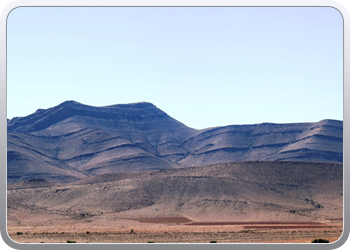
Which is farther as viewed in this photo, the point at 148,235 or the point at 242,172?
the point at 242,172

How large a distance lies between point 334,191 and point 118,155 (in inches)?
4099

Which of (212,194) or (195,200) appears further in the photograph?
(212,194)

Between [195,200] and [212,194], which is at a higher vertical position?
[212,194]

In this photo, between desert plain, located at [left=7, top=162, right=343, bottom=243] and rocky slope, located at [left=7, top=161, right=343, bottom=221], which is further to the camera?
rocky slope, located at [left=7, top=161, right=343, bottom=221]

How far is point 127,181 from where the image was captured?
360 ft

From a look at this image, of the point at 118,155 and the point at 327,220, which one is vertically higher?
the point at 118,155

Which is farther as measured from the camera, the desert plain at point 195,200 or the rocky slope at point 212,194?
the rocky slope at point 212,194

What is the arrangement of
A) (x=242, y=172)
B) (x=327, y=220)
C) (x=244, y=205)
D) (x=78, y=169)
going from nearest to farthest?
(x=327, y=220)
(x=244, y=205)
(x=242, y=172)
(x=78, y=169)

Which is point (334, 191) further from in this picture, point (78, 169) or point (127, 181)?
point (78, 169)

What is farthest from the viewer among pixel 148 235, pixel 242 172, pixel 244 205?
pixel 242 172
